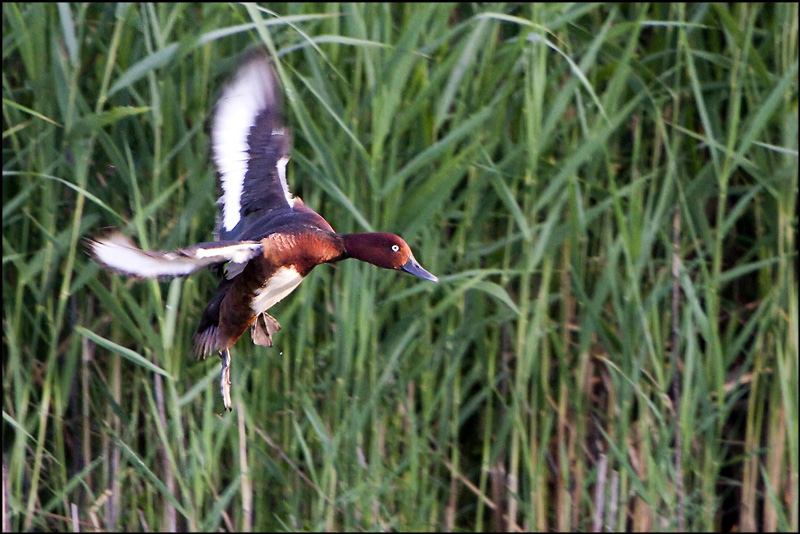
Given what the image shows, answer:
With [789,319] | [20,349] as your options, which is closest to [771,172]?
[789,319]

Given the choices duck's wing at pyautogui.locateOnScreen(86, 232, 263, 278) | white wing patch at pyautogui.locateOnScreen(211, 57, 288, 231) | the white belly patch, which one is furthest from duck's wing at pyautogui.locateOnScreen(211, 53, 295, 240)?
duck's wing at pyautogui.locateOnScreen(86, 232, 263, 278)

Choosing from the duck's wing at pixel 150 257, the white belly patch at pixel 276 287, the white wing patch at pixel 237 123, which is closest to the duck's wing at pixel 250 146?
Result: the white wing patch at pixel 237 123

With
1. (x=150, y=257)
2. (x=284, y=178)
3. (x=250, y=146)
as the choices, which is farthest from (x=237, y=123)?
(x=150, y=257)

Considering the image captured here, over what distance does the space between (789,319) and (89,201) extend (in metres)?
2.02

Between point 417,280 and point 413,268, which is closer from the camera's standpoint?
point 413,268

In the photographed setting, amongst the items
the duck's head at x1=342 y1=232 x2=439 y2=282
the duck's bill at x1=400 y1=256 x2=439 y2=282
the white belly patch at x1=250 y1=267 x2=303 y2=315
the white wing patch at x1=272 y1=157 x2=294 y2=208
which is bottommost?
the white belly patch at x1=250 y1=267 x2=303 y2=315

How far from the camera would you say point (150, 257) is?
5.18 ft

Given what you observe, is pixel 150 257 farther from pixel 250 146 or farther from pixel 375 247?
pixel 250 146

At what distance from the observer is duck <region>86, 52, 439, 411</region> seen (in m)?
1.66

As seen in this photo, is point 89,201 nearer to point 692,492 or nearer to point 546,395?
point 546,395

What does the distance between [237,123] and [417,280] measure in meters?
0.69

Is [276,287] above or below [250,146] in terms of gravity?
below

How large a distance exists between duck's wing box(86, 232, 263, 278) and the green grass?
2.69 ft

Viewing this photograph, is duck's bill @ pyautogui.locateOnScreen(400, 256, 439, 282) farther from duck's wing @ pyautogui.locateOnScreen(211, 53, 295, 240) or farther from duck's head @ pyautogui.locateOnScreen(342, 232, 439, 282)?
duck's wing @ pyautogui.locateOnScreen(211, 53, 295, 240)
